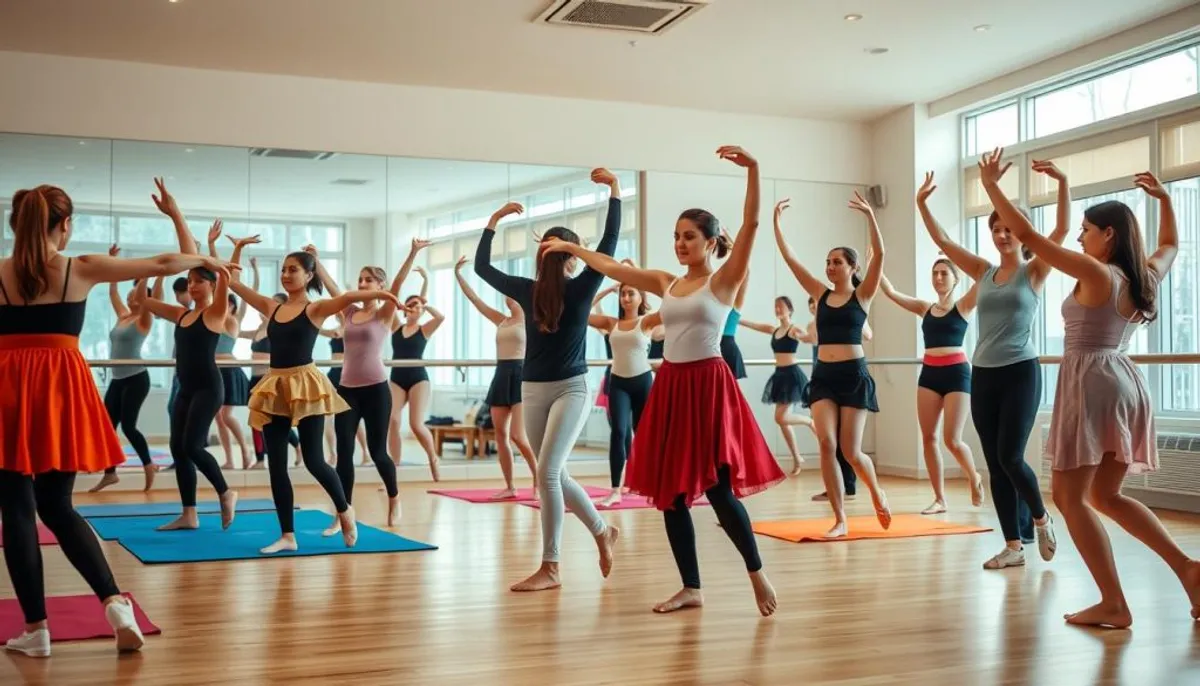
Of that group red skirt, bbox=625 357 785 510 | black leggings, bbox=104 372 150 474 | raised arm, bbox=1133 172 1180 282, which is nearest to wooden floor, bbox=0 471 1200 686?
red skirt, bbox=625 357 785 510

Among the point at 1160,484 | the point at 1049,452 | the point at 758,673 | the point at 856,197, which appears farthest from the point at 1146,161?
the point at 758,673

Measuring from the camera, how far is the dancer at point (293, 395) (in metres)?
5.05

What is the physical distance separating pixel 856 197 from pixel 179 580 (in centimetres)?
314

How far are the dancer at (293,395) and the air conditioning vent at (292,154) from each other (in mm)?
3848

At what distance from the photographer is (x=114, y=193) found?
335 inches

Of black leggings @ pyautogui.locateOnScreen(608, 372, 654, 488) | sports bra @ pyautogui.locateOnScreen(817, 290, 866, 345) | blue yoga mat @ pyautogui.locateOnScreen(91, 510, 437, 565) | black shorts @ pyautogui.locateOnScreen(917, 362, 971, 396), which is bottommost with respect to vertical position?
blue yoga mat @ pyautogui.locateOnScreen(91, 510, 437, 565)

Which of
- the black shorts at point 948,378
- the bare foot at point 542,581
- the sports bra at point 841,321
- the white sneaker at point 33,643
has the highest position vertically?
the sports bra at point 841,321

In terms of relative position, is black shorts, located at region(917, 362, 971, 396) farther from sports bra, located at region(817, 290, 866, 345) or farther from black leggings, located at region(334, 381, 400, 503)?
black leggings, located at region(334, 381, 400, 503)

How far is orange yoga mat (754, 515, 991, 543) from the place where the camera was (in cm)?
571

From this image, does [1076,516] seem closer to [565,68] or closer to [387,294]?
[387,294]

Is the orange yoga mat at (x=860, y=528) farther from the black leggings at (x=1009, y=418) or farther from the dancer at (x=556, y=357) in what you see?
the dancer at (x=556, y=357)

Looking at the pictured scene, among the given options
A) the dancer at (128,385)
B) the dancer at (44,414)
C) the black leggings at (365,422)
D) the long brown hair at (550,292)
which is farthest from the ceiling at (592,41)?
the dancer at (44,414)

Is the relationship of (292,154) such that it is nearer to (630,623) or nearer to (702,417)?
(702,417)

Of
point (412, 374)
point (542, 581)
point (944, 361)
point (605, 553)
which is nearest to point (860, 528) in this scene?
point (944, 361)
